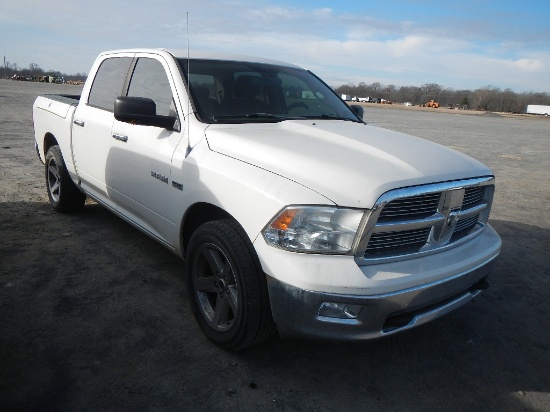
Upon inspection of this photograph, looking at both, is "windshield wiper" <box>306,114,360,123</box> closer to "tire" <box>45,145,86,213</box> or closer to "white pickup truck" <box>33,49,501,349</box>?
"white pickup truck" <box>33,49,501,349</box>

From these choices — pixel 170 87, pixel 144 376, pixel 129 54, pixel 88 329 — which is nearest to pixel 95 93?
pixel 129 54

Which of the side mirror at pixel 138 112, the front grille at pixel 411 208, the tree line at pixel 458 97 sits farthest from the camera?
the tree line at pixel 458 97

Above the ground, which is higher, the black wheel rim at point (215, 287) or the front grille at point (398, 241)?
the front grille at point (398, 241)

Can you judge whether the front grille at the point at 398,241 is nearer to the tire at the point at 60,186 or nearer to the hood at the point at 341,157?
the hood at the point at 341,157

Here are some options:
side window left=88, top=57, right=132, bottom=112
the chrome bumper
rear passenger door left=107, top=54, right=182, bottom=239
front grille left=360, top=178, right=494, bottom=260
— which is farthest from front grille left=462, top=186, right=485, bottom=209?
side window left=88, top=57, right=132, bottom=112

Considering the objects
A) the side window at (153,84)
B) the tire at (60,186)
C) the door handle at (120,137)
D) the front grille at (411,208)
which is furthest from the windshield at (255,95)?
the tire at (60,186)

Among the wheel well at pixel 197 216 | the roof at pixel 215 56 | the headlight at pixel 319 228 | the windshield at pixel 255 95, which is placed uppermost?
the roof at pixel 215 56

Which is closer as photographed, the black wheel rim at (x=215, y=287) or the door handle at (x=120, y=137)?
the black wheel rim at (x=215, y=287)

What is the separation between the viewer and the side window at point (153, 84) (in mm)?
3447

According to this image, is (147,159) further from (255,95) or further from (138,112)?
(255,95)

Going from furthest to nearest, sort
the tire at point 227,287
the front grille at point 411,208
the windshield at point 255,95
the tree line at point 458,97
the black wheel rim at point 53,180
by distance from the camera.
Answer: the tree line at point 458,97, the black wheel rim at point 53,180, the windshield at point 255,95, the tire at point 227,287, the front grille at point 411,208

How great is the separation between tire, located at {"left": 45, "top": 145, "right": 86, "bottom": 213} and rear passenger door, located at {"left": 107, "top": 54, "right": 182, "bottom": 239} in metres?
1.30

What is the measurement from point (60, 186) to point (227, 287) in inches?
127

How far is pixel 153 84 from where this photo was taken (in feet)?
12.1
